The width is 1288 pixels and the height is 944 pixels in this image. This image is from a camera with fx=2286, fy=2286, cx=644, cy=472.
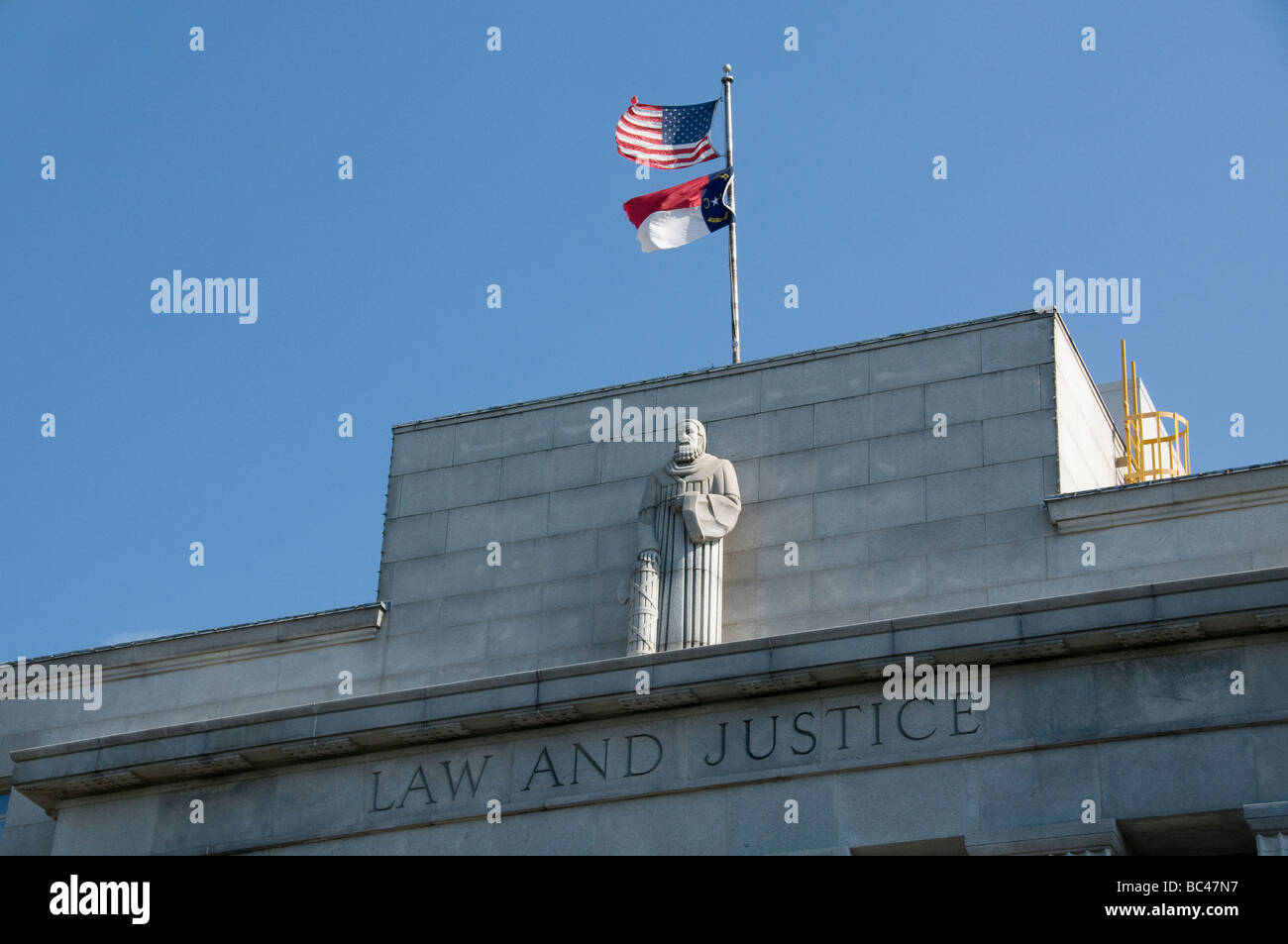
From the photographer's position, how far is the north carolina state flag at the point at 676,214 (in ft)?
112

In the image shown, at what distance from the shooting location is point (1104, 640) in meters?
25.1

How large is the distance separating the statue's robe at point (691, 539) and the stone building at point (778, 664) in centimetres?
56

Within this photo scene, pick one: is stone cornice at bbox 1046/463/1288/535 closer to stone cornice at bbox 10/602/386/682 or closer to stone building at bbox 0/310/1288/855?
stone building at bbox 0/310/1288/855

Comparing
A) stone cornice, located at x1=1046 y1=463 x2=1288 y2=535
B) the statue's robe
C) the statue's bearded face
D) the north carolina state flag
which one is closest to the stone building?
stone cornice, located at x1=1046 y1=463 x2=1288 y2=535

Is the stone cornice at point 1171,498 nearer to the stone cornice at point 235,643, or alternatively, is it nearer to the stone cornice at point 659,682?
the stone cornice at point 659,682

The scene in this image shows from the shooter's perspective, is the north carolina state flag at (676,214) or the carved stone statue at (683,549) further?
the north carolina state flag at (676,214)

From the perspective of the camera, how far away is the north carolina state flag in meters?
34.1

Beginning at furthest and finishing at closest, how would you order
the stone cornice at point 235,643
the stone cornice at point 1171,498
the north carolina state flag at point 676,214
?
the north carolina state flag at point 676,214 → the stone cornice at point 235,643 → the stone cornice at point 1171,498

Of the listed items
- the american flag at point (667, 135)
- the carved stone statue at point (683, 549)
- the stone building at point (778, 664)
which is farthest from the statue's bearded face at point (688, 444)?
the american flag at point (667, 135)

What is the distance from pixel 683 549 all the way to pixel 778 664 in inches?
120

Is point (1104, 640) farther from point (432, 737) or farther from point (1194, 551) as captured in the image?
point (432, 737)

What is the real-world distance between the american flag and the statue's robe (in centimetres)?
658

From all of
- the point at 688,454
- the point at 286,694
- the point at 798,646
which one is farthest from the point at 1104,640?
the point at 286,694
